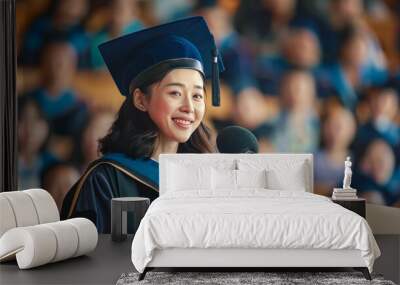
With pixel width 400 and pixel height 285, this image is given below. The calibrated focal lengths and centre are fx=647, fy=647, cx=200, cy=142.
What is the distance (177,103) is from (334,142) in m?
1.84

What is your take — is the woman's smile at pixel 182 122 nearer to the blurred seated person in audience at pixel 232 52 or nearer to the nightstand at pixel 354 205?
the blurred seated person in audience at pixel 232 52

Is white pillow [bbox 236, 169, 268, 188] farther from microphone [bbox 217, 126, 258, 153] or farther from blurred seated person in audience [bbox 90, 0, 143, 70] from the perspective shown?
blurred seated person in audience [bbox 90, 0, 143, 70]

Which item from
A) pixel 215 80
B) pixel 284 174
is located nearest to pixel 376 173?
pixel 284 174

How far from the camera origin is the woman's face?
7383 mm

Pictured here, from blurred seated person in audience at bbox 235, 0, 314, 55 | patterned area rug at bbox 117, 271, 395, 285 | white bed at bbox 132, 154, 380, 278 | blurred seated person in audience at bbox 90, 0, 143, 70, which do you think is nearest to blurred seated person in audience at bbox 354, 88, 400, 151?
blurred seated person in audience at bbox 235, 0, 314, 55

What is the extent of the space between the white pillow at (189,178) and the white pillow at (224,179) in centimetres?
10

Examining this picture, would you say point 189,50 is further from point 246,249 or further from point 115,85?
point 246,249

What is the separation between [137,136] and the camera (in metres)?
7.43

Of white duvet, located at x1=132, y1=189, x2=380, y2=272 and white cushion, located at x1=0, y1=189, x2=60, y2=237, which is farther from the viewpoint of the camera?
white cushion, located at x1=0, y1=189, x2=60, y2=237

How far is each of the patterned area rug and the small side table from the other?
1623mm

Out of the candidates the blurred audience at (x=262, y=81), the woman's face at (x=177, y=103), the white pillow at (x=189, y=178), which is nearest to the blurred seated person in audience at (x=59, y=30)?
the blurred audience at (x=262, y=81)

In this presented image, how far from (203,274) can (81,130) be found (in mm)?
2956

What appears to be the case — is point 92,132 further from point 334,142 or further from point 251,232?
point 251,232

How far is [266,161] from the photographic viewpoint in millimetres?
7129
